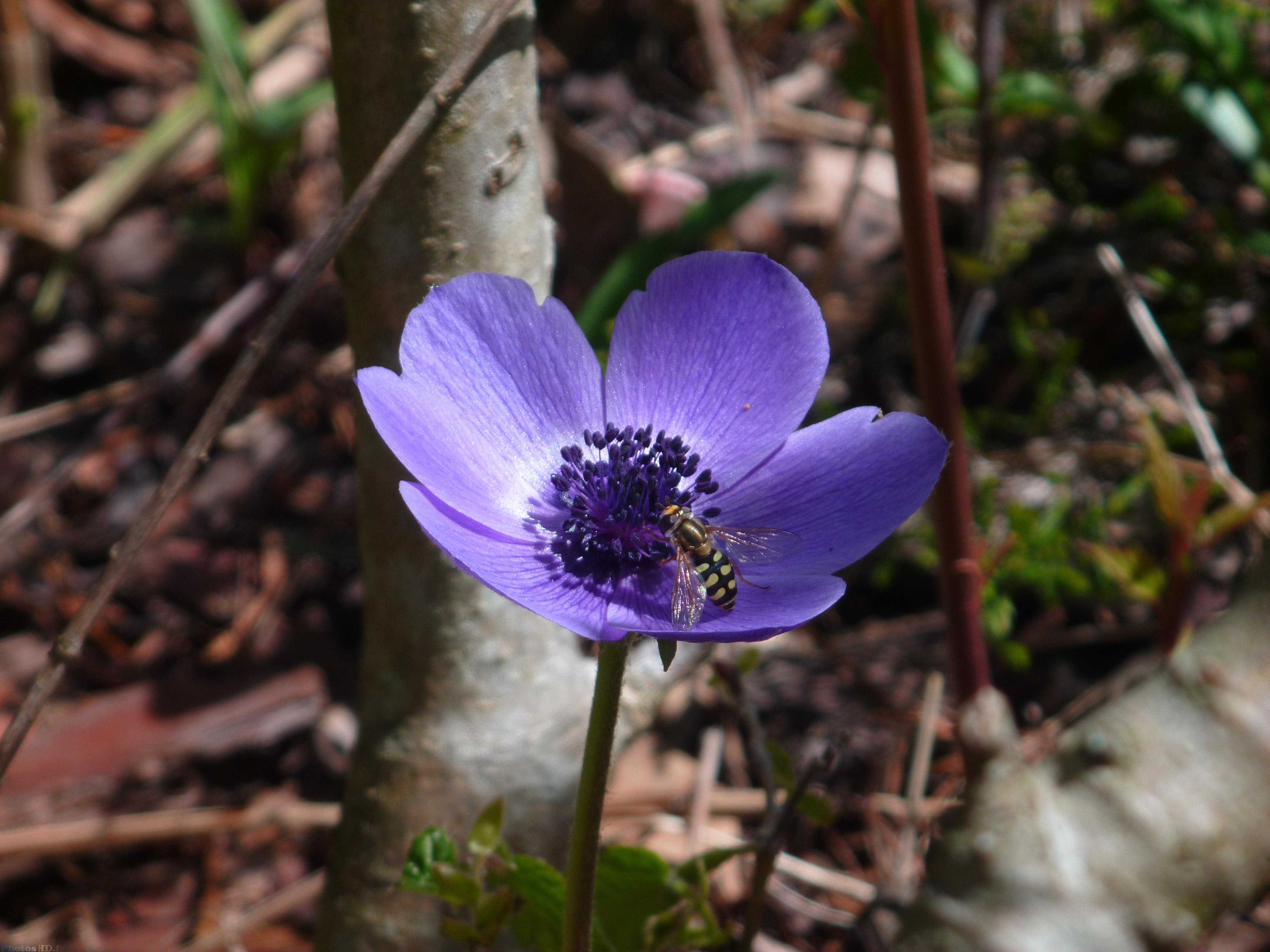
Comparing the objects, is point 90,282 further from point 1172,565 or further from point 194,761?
point 1172,565

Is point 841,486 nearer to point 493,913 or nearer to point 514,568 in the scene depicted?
point 514,568

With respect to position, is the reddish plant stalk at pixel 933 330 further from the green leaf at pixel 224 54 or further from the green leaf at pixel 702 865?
the green leaf at pixel 224 54

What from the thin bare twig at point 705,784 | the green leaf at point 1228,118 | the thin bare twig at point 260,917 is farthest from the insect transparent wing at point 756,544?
the green leaf at point 1228,118

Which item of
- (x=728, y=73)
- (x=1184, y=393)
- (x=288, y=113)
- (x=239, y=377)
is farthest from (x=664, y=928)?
(x=728, y=73)

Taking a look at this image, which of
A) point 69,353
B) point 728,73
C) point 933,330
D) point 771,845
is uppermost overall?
point 728,73

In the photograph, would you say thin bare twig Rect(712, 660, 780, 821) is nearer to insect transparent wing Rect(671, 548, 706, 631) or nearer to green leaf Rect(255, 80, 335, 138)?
insect transparent wing Rect(671, 548, 706, 631)

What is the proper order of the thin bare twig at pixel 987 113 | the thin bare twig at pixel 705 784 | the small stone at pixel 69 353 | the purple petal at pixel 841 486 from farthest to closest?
the small stone at pixel 69 353 < the thin bare twig at pixel 987 113 < the thin bare twig at pixel 705 784 < the purple petal at pixel 841 486

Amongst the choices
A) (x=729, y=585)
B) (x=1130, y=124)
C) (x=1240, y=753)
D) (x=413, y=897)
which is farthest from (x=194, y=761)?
(x=1130, y=124)
